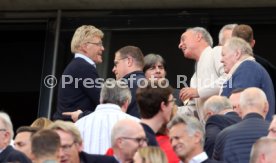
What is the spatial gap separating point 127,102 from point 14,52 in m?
11.6

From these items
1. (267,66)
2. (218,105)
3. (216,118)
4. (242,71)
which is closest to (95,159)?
(216,118)

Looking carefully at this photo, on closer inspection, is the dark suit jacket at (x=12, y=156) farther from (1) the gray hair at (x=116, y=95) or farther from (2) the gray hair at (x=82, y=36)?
(2) the gray hair at (x=82, y=36)

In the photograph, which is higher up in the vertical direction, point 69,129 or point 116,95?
point 116,95

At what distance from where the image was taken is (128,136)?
948 centimetres

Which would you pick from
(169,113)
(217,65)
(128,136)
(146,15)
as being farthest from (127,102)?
(146,15)

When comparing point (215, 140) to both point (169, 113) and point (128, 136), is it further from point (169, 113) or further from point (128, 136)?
point (128, 136)

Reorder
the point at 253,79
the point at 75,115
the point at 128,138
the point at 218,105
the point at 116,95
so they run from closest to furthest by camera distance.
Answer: the point at 128,138, the point at 116,95, the point at 218,105, the point at 75,115, the point at 253,79

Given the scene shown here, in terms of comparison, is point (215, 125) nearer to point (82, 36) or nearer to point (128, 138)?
point (128, 138)

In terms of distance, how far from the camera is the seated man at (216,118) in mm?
10969

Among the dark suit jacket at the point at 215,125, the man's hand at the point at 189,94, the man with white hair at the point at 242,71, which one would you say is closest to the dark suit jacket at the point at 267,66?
the man's hand at the point at 189,94

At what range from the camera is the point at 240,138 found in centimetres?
1020

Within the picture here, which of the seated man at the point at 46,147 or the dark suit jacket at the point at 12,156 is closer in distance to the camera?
the seated man at the point at 46,147

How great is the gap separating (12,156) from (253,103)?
244 centimetres

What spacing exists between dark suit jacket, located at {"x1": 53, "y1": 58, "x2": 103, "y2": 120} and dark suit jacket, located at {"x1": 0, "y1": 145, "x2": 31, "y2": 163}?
2.00 metres
